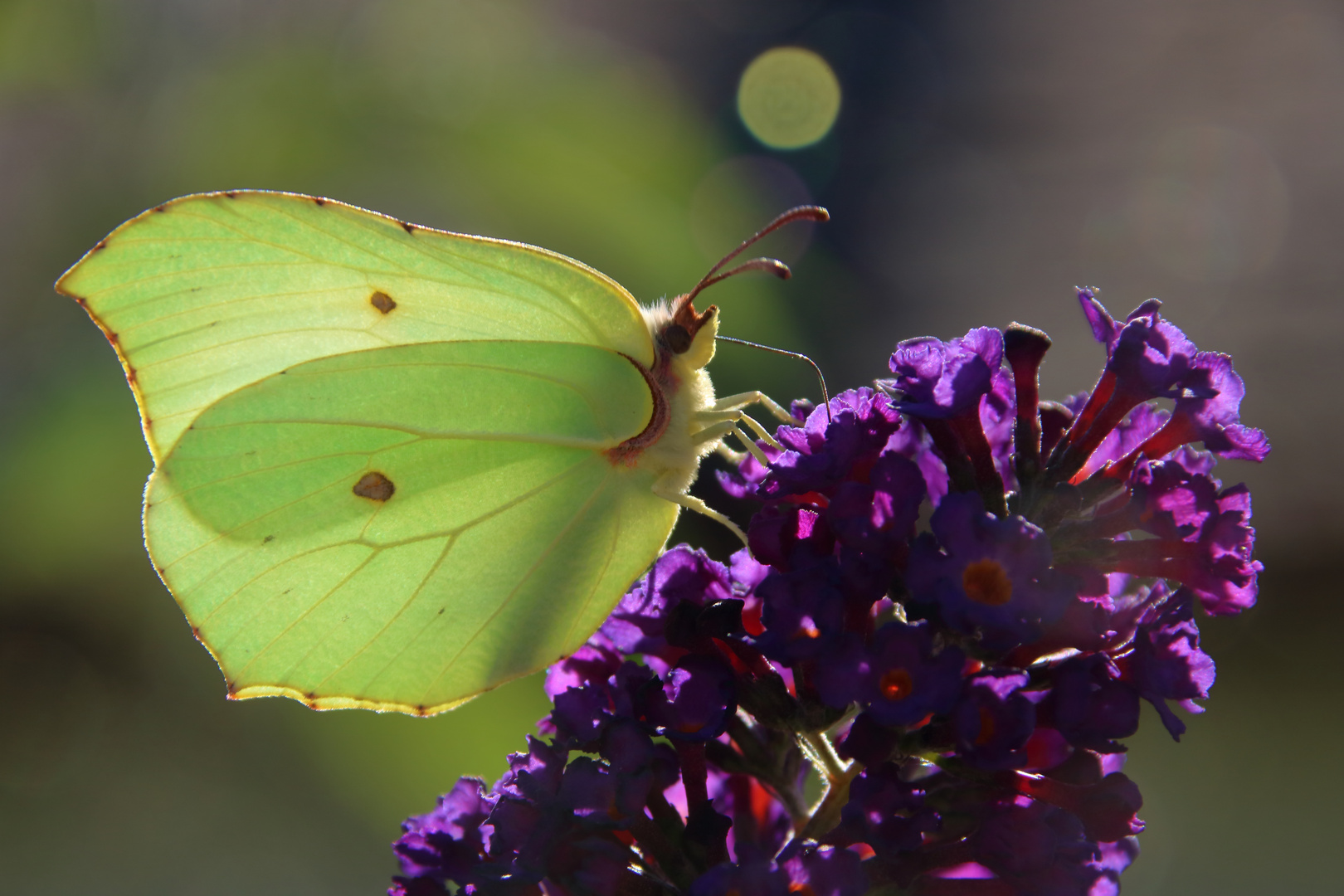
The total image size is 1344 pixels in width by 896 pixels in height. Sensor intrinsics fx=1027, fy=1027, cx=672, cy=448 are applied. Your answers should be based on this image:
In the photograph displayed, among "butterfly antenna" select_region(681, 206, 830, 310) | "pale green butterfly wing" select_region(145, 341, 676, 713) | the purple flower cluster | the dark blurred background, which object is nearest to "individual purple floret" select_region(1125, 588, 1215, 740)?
the purple flower cluster

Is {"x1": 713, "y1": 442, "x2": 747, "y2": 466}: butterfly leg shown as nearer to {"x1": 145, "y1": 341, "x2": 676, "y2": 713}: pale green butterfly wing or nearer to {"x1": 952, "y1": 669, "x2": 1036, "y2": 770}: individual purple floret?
{"x1": 145, "y1": 341, "x2": 676, "y2": 713}: pale green butterfly wing

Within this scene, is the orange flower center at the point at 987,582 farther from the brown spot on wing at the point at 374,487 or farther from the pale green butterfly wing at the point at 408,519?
the brown spot on wing at the point at 374,487

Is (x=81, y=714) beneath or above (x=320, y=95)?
beneath

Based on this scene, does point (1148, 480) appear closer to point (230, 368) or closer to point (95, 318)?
point (230, 368)

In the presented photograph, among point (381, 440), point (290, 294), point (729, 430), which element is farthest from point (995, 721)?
point (290, 294)

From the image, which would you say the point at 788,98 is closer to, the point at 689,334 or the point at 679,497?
the point at 689,334

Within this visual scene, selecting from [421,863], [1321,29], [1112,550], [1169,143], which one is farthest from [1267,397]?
[421,863]

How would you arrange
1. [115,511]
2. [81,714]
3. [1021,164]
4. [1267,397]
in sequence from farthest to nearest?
[1021,164] < [1267,397] < [81,714] < [115,511]
